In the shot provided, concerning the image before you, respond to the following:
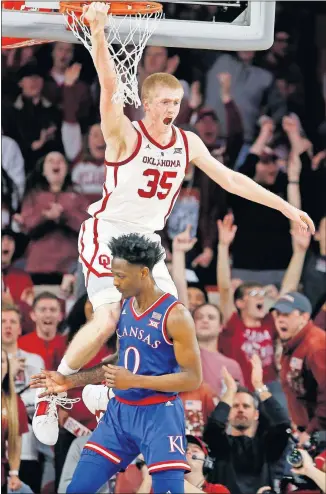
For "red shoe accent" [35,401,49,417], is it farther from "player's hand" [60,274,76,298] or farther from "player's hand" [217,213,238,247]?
"player's hand" [217,213,238,247]

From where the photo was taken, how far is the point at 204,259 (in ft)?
29.0

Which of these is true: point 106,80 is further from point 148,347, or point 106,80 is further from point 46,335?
point 46,335

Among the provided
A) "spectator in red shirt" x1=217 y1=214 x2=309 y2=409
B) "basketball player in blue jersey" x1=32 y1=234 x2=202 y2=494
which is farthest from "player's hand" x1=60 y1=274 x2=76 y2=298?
"basketball player in blue jersey" x1=32 y1=234 x2=202 y2=494

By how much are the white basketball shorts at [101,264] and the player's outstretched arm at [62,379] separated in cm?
32

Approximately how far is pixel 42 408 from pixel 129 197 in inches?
45.1

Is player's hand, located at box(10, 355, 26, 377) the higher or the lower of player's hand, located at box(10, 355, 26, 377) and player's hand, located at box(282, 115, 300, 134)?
the lower

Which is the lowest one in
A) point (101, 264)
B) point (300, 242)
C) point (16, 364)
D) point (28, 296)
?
point (16, 364)

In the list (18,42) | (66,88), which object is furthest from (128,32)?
(66,88)

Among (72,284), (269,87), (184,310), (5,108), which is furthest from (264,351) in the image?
(184,310)

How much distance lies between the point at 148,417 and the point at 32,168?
12.7 feet

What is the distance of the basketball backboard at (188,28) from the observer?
19.2 ft

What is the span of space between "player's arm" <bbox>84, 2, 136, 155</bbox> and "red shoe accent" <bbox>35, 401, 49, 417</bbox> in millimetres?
1314

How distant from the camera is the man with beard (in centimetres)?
820

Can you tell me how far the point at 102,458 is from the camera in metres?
5.34
